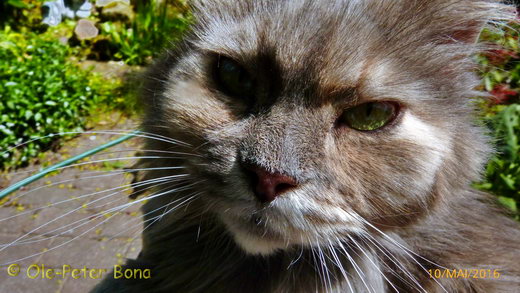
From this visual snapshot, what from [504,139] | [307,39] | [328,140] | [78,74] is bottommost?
[78,74]

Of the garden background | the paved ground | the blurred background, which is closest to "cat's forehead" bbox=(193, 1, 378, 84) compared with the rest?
the blurred background

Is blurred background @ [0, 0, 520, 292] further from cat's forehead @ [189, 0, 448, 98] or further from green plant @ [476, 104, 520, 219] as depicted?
cat's forehead @ [189, 0, 448, 98]

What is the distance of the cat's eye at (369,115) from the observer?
1226 millimetres

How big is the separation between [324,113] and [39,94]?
3.97 m

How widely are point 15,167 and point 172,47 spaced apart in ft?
10.3

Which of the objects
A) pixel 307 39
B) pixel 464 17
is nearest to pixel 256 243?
pixel 307 39

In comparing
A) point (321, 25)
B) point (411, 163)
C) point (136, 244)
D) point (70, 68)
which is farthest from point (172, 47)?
point (70, 68)

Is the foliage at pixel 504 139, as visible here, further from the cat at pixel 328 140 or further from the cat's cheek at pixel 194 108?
the cat's cheek at pixel 194 108

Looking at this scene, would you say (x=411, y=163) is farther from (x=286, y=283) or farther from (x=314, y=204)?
(x=286, y=283)

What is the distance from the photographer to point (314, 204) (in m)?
1.10

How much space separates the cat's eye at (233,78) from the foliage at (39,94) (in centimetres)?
322

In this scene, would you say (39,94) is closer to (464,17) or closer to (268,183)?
(268,183)

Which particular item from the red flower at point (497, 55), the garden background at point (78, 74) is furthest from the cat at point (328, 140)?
the garden background at point (78, 74)

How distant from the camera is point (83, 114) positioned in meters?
4.59
